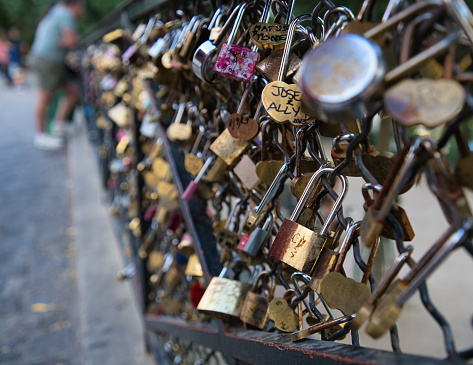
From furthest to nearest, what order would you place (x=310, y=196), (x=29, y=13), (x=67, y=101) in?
(x=29, y=13), (x=67, y=101), (x=310, y=196)

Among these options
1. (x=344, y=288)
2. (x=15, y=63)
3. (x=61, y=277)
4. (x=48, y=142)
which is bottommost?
(x=15, y=63)

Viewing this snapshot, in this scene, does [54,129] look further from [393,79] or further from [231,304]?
[393,79]

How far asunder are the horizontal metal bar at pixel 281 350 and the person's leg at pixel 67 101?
4.59 m

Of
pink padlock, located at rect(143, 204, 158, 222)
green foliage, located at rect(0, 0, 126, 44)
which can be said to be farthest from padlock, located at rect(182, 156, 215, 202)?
green foliage, located at rect(0, 0, 126, 44)

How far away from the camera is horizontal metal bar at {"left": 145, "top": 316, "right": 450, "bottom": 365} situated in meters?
0.47

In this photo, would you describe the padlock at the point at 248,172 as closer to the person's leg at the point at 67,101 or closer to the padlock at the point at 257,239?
the padlock at the point at 257,239

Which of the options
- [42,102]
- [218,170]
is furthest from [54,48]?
[218,170]

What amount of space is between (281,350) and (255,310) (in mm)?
135

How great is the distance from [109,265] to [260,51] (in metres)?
2.20

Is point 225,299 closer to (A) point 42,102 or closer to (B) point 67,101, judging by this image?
(A) point 42,102

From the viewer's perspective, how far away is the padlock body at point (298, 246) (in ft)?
1.86

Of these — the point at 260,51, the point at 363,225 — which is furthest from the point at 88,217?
the point at 363,225

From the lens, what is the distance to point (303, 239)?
22.6 inches

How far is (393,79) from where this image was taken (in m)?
0.37
